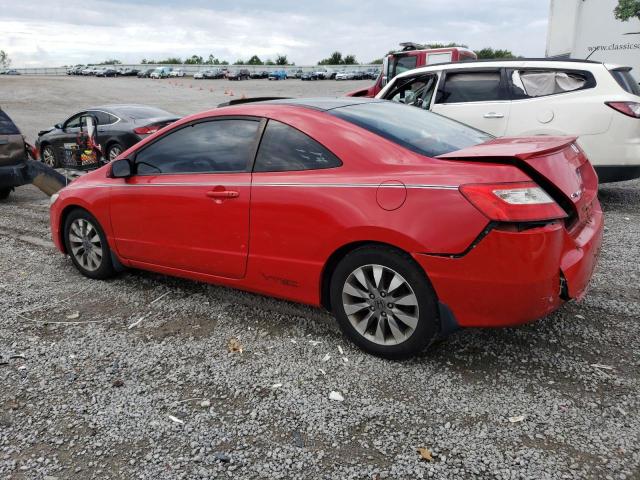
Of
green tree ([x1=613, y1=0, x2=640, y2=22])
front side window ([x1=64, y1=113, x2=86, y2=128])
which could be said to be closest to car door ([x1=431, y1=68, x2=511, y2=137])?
front side window ([x1=64, y1=113, x2=86, y2=128])

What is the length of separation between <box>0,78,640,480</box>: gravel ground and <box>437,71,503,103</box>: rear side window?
135 inches

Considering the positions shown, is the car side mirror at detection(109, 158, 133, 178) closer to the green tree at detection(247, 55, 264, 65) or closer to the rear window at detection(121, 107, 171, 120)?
the rear window at detection(121, 107, 171, 120)

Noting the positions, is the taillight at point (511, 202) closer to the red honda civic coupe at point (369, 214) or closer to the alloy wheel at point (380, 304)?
the red honda civic coupe at point (369, 214)

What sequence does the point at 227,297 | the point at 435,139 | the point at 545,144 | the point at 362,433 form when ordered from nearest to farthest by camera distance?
1. the point at 362,433
2. the point at 545,144
3. the point at 435,139
4. the point at 227,297

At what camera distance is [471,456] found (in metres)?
2.46

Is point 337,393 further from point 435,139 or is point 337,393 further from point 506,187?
point 435,139

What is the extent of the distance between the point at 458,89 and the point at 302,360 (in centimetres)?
522

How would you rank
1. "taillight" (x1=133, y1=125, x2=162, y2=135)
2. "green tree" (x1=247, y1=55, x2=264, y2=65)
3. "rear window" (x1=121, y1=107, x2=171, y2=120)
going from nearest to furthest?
1. "taillight" (x1=133, y1=125, x2=162, y2=135)
2. "rear window" (x1=121, y1=107, x2=171, y2=120)
3. "green tree" (x1=247, y1=55, x2=264, y2=65)

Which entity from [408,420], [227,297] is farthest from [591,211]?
[227,297]

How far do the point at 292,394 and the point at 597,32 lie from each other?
16283 mm

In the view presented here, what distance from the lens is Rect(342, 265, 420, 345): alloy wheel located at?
3100 millimetres

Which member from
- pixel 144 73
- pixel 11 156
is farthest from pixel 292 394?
pixel 144 73

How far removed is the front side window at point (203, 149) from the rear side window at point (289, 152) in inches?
4.7

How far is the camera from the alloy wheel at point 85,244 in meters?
4.77
